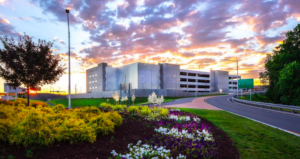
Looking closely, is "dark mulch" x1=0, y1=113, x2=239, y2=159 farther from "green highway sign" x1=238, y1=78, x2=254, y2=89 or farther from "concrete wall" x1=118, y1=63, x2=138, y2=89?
"concrete wall" x1=118, y1=63, x2=138, y2=89

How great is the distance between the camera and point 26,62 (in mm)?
12844

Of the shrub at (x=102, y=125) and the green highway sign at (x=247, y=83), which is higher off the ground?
the green highway sign at (x=247, y=83)

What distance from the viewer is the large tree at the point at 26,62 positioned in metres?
12.7

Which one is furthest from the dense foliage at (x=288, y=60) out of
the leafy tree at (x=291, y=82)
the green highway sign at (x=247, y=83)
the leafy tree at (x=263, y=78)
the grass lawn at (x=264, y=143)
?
the grass lawn at (x=264, y=143)

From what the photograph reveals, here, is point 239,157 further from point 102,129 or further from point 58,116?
point 58,116

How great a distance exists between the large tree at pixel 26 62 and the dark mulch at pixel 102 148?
897 cm

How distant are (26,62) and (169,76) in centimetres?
5699

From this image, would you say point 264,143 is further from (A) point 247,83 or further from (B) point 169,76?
(B) point 169,76

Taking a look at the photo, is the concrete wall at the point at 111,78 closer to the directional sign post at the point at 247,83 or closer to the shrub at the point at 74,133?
the directional sign post at the point at 247,83

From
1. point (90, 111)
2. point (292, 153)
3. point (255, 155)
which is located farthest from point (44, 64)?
point (292, 153)

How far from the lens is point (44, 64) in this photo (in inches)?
523

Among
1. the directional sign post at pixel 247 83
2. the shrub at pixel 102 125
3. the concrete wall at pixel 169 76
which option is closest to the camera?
the shrub at pixel 102 125

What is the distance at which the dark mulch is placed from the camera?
4.52m

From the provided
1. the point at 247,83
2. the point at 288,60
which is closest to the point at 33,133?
the point at 247,83
